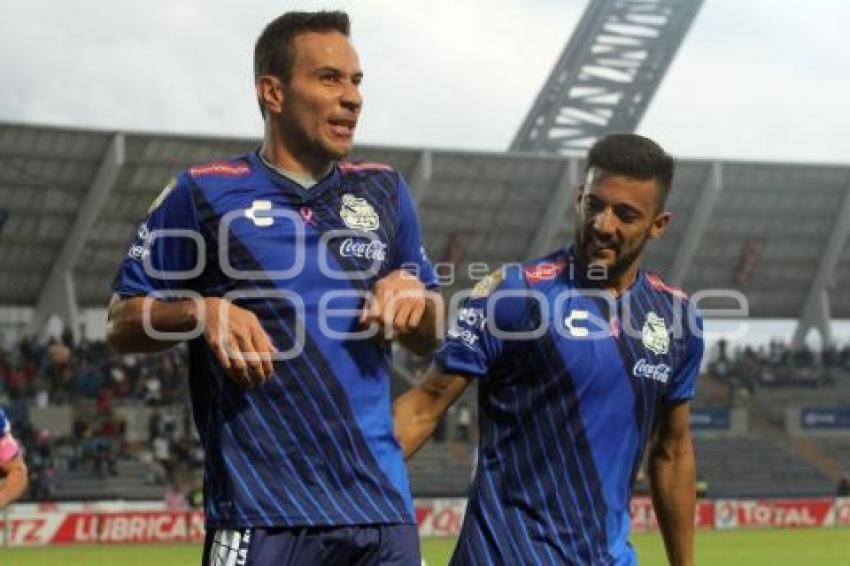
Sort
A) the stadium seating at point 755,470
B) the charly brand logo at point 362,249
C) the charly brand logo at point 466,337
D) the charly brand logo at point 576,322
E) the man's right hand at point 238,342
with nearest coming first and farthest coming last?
1. the man's right hand at point 238,342
2. the charly brand logo at point 362,249
3. the charly brand logo at point 466,337
4. the charly brand logo at point 576,322
5. the stadium seating at point 755,470

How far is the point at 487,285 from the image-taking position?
20.8 feet

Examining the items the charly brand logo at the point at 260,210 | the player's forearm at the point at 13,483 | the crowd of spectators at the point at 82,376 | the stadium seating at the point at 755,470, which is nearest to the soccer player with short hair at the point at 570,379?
the charly brand logo at the point at 260,210

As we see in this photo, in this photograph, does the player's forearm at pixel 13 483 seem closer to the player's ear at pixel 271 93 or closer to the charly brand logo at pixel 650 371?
the charly brand logo at pixel 650 371

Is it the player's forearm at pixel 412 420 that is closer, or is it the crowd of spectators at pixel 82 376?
the player's forearm at pixel 412 420

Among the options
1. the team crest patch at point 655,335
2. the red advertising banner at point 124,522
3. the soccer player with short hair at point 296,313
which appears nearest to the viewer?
the soccer player with short hair at point 296,313

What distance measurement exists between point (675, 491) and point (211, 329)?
239 centimetres

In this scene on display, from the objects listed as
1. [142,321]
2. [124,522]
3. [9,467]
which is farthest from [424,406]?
[124,522]

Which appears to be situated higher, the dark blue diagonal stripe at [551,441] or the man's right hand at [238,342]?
the man's right hand at [238,342]

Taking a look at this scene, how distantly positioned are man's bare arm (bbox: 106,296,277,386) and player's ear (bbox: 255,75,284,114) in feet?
2.20

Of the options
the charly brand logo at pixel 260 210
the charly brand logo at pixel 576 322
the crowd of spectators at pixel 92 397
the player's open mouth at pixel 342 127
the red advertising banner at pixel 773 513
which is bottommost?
the red advertising banner at pixel 773 513

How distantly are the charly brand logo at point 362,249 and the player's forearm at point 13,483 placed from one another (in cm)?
390

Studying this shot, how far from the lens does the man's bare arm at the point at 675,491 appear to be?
6.77 m

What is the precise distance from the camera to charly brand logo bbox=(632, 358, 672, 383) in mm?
6348

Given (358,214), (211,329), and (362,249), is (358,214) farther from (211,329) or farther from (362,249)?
(211,329)
